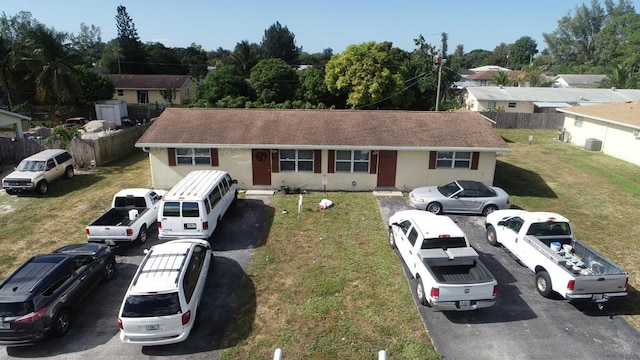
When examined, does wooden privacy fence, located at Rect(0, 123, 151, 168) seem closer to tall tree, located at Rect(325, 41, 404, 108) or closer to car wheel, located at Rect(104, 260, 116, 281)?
car wheel, located at Rect(104, 260, 116, 281)

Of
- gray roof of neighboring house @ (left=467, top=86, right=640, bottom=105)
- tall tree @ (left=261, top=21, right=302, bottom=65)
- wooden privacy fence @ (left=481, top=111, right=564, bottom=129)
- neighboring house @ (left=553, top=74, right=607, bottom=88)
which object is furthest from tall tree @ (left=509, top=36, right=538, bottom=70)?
wooden privacy fence @ (left=481, top=111, right=564, bottom=129)

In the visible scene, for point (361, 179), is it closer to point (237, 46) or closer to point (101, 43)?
point (237, 46)

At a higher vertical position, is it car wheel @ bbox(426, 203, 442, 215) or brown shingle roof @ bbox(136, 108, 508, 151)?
brown shingle roof @ bbox(136, 108, 508, 151)

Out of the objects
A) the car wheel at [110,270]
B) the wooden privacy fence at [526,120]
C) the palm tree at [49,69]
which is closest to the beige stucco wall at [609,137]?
the wooden privacy fence at [526,120]

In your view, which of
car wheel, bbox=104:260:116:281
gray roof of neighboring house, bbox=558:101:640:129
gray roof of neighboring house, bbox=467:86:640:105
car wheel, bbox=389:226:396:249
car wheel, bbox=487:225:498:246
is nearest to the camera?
car wheel, bbox=104:260:116:281

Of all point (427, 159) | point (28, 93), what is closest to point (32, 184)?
point (427, 159)

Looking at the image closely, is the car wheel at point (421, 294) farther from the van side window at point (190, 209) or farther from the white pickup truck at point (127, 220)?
the white pickup truck at point (127, 220)
